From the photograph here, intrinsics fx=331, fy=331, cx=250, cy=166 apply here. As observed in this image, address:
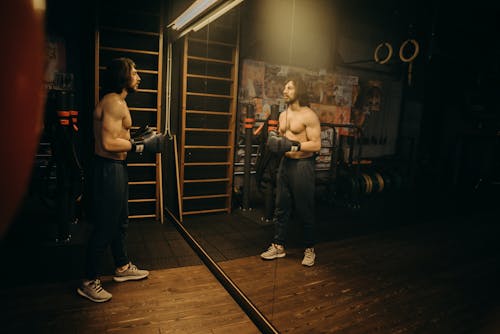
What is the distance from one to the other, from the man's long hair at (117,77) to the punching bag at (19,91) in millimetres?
1999

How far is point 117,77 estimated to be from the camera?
2.44m

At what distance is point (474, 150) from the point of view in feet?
21.2

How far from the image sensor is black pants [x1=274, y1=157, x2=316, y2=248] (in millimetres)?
3158

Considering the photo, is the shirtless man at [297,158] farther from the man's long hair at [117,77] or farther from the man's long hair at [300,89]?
the man's long hair at [117,77]

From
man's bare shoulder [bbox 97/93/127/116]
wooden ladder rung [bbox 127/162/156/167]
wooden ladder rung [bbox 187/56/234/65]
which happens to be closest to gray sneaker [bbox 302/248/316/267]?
man's bare shoulder [bbox 97/93/127/116]

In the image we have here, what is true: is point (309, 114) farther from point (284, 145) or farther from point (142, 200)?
point (142, 200)

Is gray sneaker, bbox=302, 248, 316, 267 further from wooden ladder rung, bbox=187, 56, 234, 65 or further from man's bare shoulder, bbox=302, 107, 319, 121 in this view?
wooden ladder rung, bbox=187, 56, 234, 65

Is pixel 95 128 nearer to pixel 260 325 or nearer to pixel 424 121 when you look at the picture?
pixel 260 325

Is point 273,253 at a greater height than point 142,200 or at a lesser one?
lesser

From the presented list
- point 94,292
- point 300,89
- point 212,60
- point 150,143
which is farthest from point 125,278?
point 212,60

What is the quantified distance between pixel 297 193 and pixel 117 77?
1.86 m

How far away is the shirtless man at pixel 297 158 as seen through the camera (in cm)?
309

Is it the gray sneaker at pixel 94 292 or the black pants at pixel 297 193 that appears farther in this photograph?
the black pants at pixel 297 193

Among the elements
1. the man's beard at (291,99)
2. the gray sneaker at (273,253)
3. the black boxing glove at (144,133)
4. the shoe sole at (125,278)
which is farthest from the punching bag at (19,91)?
the gray sneaker at (273,253)
